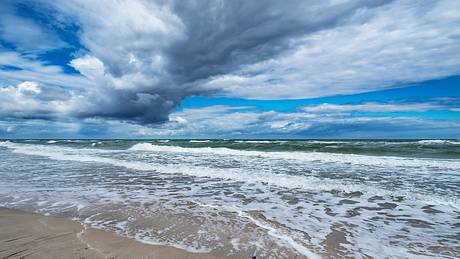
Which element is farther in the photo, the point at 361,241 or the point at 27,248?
the point at 361,241

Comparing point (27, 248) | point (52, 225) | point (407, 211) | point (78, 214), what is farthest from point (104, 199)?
point (407, 211)

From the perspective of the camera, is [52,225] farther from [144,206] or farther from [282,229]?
[282,229]

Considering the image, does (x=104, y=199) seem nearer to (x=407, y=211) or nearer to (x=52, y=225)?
(x=52, y=225)

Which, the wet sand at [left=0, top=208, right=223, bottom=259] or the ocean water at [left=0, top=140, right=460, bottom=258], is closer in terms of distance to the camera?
the wet sand at [left=0, top=208, right=223, bottom=259]

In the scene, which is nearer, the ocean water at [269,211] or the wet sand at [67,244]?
the wet sand at [67,244]

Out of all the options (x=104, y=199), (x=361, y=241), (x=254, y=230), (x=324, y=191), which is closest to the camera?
(x=361, y=241)

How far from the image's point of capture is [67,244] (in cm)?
420

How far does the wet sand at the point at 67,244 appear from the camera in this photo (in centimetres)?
385

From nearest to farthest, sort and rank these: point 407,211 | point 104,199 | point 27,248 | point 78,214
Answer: point 27,248, point 78,214, point 407,211, point 104,199

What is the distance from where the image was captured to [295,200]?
7.68 metres

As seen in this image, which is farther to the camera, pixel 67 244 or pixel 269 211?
pixel 269 211

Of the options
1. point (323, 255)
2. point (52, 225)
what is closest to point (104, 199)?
point (52, 225)

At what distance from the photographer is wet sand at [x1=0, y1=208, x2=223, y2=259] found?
3848 mm

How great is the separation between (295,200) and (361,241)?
9.84 ft
